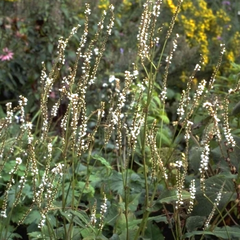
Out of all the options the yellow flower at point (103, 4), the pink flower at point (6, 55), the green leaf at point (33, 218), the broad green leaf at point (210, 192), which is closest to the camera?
the broad green leaf at point (210, 192)

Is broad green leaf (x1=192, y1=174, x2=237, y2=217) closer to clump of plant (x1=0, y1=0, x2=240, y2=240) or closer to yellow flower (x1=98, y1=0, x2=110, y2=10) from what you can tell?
clump of plant (x1=0, y1=0, x2=240, y2=240)

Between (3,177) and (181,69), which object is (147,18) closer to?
(3,177)

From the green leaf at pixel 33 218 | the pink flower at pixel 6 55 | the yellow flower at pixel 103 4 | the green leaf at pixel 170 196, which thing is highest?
the yellow flower at pixel 103 4

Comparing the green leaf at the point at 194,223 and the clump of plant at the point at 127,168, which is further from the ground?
the clump of plant at the point at 127,168

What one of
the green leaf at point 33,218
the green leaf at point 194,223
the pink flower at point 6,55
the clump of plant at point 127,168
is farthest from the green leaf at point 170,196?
the pink flower at point 6,55

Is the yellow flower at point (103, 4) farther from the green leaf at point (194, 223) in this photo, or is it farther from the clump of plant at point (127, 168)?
the green leaf at point (194, 223)

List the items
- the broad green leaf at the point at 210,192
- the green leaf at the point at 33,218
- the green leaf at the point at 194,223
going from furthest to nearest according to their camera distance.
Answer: the green leaf at the point at 33,218, the broad green leaf at the point at 210,192, the green leaf at the point at 194,223

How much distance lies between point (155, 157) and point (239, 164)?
0.40m

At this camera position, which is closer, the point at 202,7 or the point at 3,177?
the point at 3,177

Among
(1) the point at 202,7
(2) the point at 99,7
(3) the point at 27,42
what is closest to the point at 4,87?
(3) the point at 27,42

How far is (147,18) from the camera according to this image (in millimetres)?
2162

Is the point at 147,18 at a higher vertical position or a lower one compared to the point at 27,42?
lower

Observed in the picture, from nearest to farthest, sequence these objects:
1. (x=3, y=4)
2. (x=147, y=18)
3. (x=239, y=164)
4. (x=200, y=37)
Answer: (x=147, y=18) → (x=239, y=164) → (x=3, y=4) → (x=200, y=37)

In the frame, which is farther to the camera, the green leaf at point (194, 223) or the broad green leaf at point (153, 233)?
the broad green leaf at point (153, 233)
